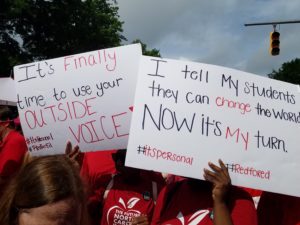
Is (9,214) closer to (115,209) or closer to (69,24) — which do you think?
(115,209)

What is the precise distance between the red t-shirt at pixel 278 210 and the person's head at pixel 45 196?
4.27 feet

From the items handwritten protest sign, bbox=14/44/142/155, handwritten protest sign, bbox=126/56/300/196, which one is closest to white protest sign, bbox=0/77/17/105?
handwritten protest sign, bbox=14/44/142/155

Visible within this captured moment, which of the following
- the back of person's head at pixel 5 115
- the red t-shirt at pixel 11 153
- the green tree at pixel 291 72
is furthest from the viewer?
the green tree at pixel 291 72

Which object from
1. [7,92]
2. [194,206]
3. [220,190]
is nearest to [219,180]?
[220,190]

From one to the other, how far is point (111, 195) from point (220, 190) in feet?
3.39

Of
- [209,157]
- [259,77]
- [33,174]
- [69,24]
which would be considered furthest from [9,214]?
[69,24]

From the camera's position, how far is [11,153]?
155 inches

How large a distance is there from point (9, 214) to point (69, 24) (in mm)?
24184

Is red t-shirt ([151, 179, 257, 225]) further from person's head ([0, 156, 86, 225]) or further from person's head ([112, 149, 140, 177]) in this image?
person's head ([0, 156, 86, 225])

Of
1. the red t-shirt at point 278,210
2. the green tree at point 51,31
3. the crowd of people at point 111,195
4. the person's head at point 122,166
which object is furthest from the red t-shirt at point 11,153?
the green tree at point 51,31

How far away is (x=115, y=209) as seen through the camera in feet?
10.6

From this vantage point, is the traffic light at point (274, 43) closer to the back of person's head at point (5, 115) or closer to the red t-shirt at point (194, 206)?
the back of person's head at point (5, 115)

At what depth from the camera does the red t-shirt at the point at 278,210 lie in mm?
2668

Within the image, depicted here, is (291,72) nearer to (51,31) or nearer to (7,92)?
(51,31)
